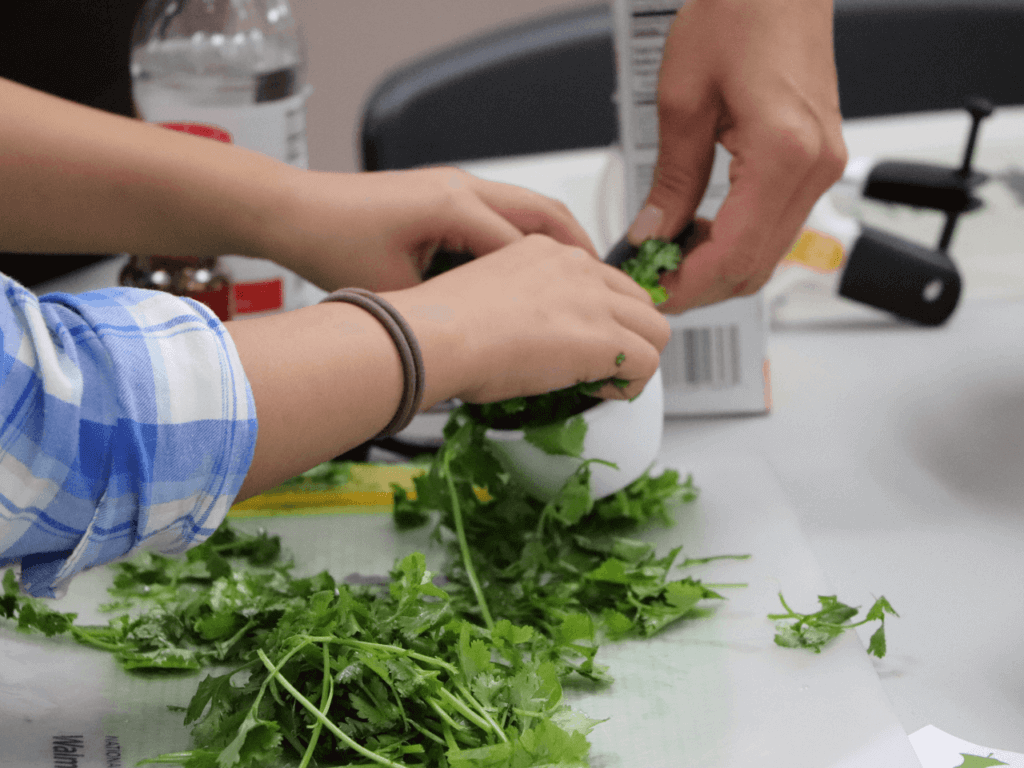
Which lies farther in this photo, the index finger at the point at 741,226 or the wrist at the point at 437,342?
the index finger at the point at 741,226

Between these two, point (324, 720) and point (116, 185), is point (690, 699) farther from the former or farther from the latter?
point (116, 185)

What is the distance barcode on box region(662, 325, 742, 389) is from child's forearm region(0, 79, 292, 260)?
37 centimetres

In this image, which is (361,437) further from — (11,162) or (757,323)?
(757,323)

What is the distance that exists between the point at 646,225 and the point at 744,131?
0.32ft

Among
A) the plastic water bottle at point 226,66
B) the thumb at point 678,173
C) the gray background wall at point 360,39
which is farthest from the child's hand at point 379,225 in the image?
the gray background wall at point 360,39

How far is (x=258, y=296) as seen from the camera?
93 cm

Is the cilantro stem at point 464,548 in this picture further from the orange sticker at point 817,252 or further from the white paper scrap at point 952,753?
the orange sticker at point 817,252

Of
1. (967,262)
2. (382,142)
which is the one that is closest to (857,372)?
(967,262)

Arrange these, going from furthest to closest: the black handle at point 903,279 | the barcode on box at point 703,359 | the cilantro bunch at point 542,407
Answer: the black handle at point 903,279
the barcode on box at point 703,359
the cilantro bunch at point 542,407

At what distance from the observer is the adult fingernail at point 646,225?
0.79 m

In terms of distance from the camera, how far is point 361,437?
0.56 meters

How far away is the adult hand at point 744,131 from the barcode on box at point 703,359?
0.33 feet

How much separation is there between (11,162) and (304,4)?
182 centimetres

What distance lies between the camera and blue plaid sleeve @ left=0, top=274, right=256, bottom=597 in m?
0.43
